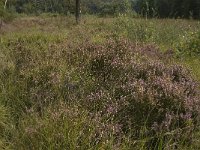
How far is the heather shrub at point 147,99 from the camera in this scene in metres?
3.72

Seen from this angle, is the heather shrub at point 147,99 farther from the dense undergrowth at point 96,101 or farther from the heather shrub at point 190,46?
the heather shrub at point 190,46

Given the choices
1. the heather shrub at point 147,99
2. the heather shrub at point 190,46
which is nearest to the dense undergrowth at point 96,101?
the heather shrub at point 147,99

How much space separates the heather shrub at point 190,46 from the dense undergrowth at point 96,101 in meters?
2.20

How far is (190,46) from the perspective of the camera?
8078mm

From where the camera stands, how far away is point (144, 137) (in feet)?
12.2

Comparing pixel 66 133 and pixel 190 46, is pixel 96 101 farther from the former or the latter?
pixel 190 46

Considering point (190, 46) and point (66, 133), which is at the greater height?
point (190, 46)

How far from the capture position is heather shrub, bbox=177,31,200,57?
7766 mm

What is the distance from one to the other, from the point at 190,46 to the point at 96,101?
4631 millimetres

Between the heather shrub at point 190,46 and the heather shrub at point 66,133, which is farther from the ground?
the heather shrub at point 190,46

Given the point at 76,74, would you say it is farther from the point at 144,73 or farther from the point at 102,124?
the point at 102,124

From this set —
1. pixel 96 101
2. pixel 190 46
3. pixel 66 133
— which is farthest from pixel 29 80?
pixel 190 46

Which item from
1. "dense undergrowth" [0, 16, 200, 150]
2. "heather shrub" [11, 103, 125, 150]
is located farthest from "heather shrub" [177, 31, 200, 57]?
"heather shrub" [11, 103, 125, 150]

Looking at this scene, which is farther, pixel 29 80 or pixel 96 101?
pixel 29 80
